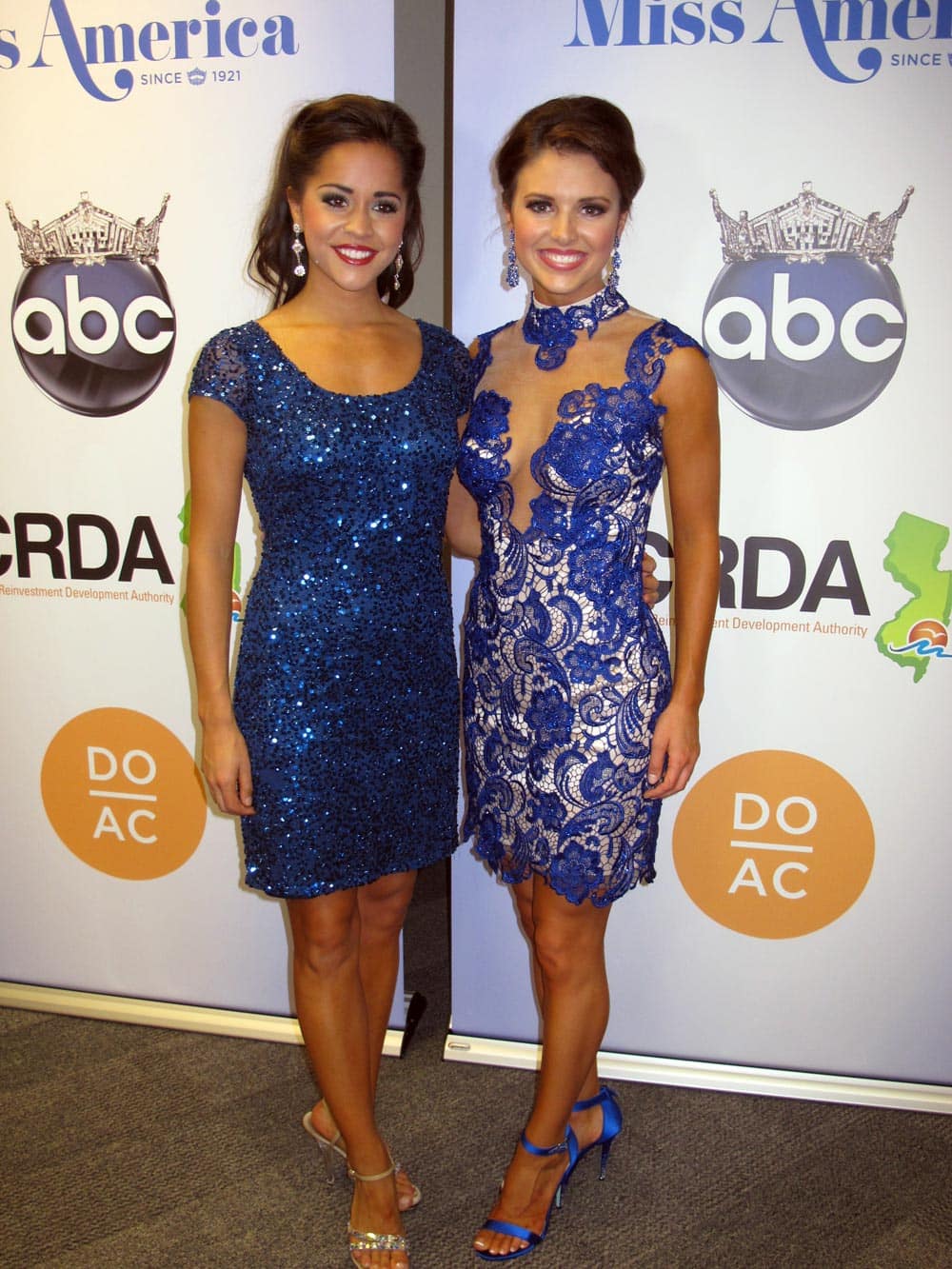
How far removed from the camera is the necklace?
5.72 feet

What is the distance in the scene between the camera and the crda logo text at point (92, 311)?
2.28 m

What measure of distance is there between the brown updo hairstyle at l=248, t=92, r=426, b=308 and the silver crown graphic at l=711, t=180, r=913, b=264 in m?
0.68

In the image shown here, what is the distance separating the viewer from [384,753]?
178 centimetres

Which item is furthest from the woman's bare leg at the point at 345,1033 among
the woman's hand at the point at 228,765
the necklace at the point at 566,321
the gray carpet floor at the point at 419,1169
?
the necklace at the point at 566,321

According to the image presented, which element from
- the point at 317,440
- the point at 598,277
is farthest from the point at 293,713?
the point at 598,277

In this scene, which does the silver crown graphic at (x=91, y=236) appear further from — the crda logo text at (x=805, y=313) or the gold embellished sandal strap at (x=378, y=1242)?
the gold embellished sandal strap at (x=378, y=1242)

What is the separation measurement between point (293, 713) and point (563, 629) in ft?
1.55

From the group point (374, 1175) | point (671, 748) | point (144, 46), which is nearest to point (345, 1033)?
point (374, 1175)

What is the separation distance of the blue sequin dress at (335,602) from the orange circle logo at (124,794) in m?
0.87

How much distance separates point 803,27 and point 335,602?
4.75 ft

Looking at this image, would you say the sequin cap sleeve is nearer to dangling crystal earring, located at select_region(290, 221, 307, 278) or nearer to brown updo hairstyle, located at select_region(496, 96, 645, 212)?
dangling crystal earring, located at select_region(290, 221, 307, 278)

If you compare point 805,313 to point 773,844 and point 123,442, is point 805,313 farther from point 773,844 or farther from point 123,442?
point 123,442

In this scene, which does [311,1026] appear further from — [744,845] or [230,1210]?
[744,845]

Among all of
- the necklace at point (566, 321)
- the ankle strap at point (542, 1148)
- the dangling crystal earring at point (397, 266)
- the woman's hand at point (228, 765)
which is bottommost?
the ankle strap at point (542, 1148)
